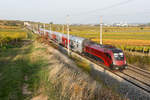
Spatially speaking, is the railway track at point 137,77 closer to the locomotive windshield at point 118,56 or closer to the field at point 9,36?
the locomotive windshield at point 118,56

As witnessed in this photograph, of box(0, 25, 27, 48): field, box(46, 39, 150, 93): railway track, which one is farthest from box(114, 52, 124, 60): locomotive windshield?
box(0, 25, 27, 48): field

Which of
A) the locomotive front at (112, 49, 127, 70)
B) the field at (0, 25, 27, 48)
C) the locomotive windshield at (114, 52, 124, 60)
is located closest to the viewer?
the locomotive front at (112, 49, 127, 70)

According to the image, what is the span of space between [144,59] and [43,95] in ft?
59.0

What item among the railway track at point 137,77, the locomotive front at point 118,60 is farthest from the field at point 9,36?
the railway track at point 137,77

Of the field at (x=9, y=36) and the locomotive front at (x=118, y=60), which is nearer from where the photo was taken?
the locomotive front at (x=118, y=60)

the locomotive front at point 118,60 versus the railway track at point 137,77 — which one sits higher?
the locomotive front at point 118,60

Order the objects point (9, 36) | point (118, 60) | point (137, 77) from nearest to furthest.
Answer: point (137, 77), point (118, 60), point (9, 36)

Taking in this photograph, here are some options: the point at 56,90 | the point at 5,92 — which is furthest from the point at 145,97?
the point at 5,92

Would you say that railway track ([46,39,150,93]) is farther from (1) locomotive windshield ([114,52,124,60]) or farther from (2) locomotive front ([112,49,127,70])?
(1) locomotive windshield ([114,52,124,60])

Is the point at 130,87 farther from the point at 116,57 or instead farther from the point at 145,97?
the point at 116,57

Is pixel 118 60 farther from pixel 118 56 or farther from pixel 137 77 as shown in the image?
pixel 137 77

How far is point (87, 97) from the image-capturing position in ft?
24.2

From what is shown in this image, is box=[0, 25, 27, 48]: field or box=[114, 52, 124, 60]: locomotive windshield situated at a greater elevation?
box=[0, 25, 27, 48]: field

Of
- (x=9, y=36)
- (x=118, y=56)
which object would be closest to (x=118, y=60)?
(x=118, y=56)
